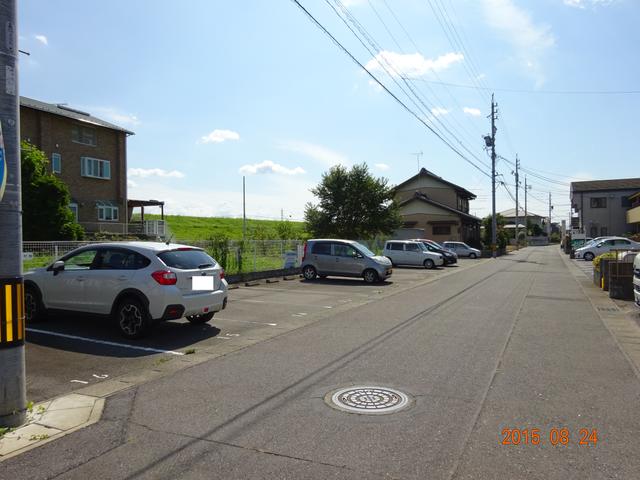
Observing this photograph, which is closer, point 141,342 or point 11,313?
point 11,313

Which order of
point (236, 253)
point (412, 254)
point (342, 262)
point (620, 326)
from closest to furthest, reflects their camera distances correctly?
point (620, 326) < point (236, 253) < point (342, 262) < point (412, 254)

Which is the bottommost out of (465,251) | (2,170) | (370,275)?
(370,275)

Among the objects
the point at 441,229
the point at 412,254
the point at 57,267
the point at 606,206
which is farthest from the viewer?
the point at 606,206

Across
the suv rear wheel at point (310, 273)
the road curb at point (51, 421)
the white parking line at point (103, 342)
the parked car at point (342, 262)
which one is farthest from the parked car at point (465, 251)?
the road curb at point (51, 421)

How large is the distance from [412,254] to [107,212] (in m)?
21.9

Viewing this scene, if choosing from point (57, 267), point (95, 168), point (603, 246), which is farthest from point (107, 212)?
point (603, 246)

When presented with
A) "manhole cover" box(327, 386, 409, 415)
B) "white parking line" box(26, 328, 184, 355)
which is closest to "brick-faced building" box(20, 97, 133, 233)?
"white parking line" box(26, 328, 184, 355)

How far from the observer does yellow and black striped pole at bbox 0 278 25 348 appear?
429 cm

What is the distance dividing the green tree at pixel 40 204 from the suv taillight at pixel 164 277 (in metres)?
18.8

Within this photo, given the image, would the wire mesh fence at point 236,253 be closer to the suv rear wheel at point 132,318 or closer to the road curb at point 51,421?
the suv rear wheel at point 132,318

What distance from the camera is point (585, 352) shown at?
723 cm

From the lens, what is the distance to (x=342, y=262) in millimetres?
19250

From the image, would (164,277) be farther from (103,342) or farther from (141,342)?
(103,342)

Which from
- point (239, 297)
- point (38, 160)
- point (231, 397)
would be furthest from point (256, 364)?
point (38, 160)
